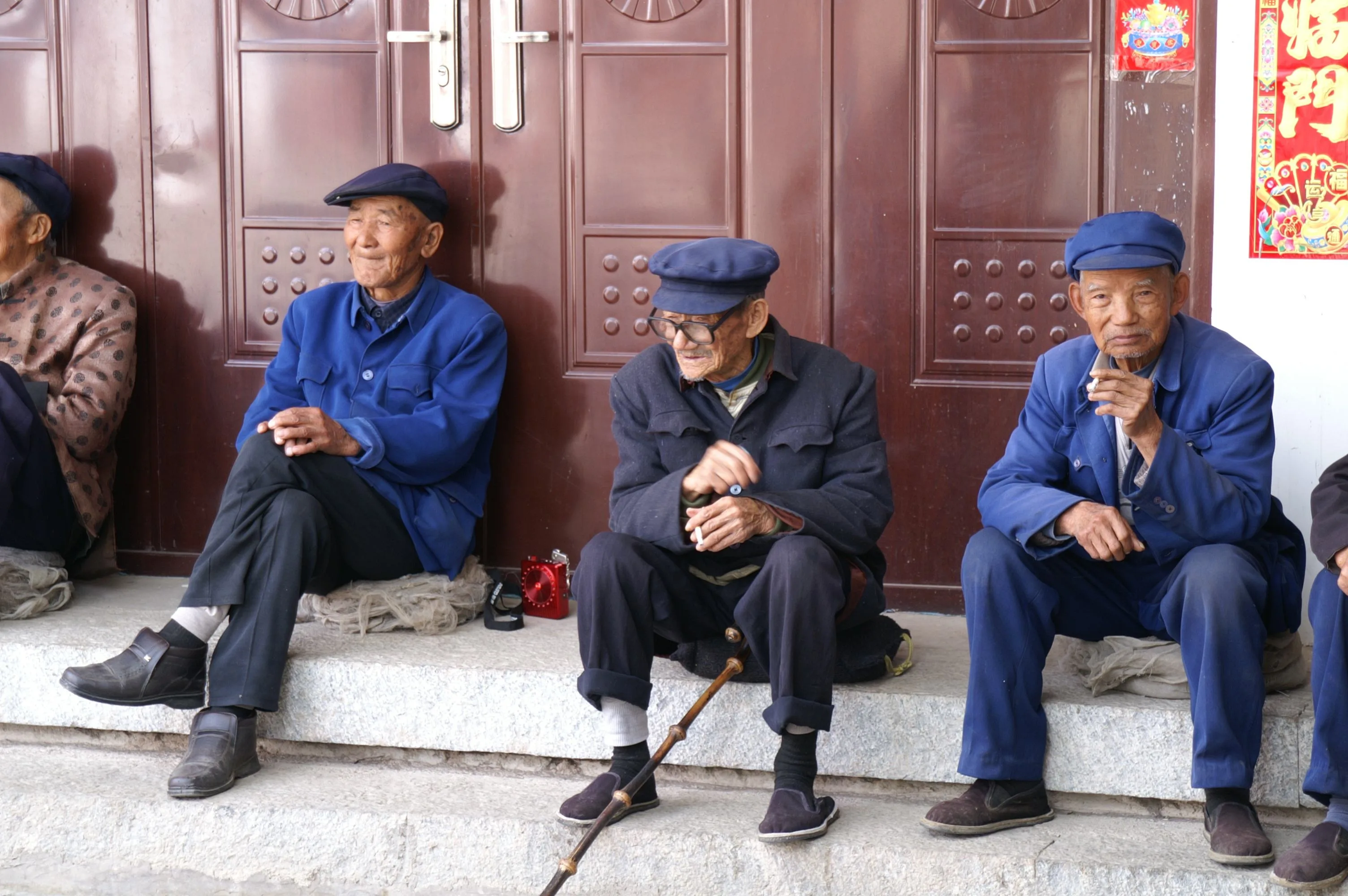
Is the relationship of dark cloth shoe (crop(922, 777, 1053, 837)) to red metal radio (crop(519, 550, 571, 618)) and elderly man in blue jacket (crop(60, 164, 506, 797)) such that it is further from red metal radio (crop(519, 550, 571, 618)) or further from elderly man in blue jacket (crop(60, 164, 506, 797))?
elderly man in blue jacket (crop(60, 164, 506, 797))

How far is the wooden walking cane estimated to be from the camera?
251 cm

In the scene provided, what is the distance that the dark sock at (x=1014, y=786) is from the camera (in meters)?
2.73

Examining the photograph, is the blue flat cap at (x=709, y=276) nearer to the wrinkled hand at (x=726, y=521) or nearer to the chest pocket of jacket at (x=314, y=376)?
the wrinkled hand at (x=726, y=521)

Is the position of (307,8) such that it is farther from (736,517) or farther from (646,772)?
(646,772)

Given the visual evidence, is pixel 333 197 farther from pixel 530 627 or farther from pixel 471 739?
pixel 471 739

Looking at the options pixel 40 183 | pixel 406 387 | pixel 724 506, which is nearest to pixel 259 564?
pixel 406 387

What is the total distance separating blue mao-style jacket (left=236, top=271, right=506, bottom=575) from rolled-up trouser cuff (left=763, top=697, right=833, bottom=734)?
116cm

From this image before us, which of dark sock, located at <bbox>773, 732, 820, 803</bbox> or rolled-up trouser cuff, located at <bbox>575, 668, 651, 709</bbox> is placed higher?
rolled-up trouser cuff, located at <bbox>575, 668, 651, 709</bbox>

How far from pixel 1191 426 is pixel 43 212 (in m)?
3.10

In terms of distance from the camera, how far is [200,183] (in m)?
3.94

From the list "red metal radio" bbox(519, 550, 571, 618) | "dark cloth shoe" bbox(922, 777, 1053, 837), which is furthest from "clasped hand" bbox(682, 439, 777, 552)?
"red metal radio" bbox(519, 550, 571, 618)

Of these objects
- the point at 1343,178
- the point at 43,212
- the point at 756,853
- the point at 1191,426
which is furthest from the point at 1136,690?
the point at 43,212

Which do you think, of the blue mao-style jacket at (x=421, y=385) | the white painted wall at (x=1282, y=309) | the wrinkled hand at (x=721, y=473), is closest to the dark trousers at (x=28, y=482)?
the blue mao-style jacket at (x=421, y=385)

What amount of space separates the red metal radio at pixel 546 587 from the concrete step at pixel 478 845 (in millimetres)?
599
